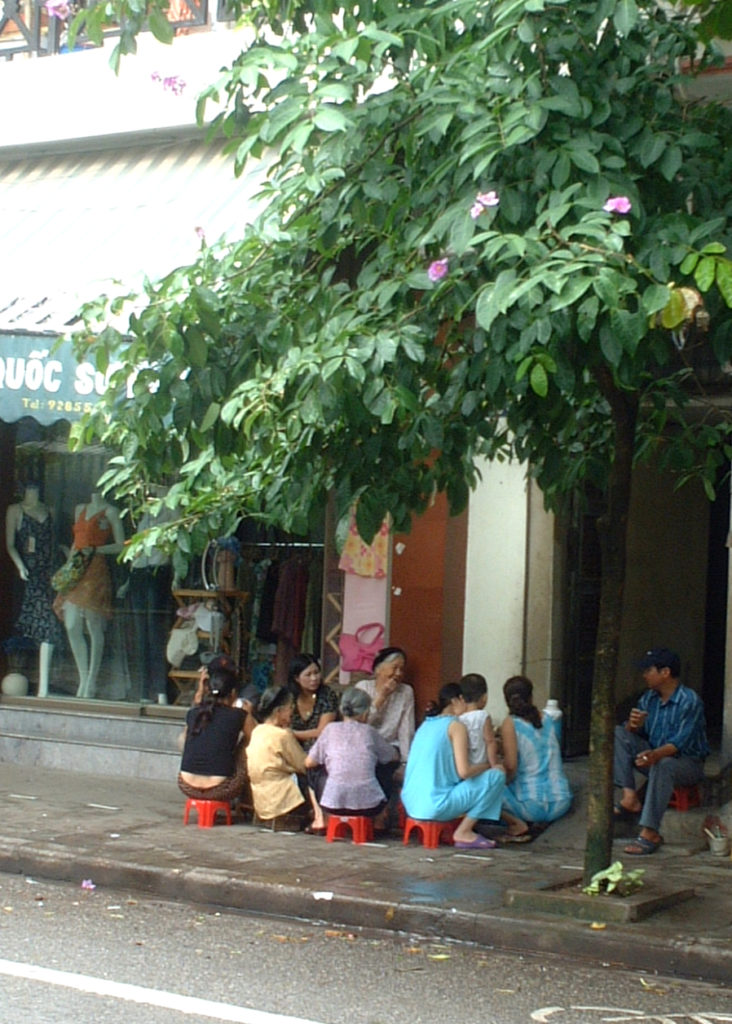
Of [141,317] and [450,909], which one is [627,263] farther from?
[450,909]

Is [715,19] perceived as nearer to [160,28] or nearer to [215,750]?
[160,28]

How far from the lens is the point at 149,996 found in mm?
6090

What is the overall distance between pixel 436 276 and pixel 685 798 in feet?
15.1

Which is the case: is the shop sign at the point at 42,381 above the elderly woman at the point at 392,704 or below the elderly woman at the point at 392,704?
above

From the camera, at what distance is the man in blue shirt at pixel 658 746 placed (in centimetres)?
966

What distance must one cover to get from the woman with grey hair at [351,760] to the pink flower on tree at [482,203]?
13.9 ft

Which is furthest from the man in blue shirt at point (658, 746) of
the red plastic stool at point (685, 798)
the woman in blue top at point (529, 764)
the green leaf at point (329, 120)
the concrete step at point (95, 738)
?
the green leaf at point (329, 120)

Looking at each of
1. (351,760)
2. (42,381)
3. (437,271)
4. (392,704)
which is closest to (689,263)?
(437,271)

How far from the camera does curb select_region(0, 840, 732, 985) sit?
713 cm

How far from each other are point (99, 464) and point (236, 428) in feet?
20.6

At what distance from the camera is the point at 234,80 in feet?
23.5

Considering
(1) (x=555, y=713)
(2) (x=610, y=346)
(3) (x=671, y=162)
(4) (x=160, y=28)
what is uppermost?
(4) (x=160, y=28)

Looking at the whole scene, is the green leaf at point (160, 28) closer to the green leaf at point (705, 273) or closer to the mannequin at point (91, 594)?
the green leaf at point (705, 273)

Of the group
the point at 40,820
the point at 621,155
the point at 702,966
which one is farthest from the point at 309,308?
the point at 40,820
